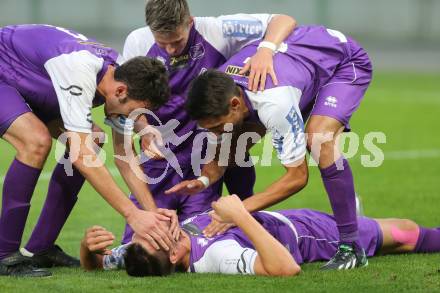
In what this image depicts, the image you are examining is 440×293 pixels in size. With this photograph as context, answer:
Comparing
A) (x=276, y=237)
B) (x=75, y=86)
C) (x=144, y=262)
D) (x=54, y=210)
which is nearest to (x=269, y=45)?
(x=276, y=237)

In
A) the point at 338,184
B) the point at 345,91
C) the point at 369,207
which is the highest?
the point at 345,91

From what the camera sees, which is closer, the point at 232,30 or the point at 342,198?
the point at 342,198

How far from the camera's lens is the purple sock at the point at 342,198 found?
7406 millimetres

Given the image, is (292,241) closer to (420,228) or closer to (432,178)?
(420,228)

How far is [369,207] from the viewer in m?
10.3

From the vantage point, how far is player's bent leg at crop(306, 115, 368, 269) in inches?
291

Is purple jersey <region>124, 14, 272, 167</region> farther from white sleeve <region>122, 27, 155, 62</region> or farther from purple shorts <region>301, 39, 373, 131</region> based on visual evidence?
purple shorts <region>301, 39, 373, 131</region>

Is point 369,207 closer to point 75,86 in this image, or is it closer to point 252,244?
point 252,244

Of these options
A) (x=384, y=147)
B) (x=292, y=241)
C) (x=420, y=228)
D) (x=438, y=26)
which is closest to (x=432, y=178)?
(x=384, y=147)

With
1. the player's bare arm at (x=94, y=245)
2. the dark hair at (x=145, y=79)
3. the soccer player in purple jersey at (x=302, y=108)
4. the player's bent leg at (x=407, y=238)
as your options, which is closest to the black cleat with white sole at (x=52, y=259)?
the player's bare arm at (x=94, y=245)

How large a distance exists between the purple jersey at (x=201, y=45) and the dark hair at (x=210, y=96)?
3.30ft

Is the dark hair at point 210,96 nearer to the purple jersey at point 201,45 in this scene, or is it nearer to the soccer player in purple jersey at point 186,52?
the soccer player in purple jersey at point 186,52

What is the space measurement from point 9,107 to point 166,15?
4.26 feet

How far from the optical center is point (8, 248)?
7.27 m
